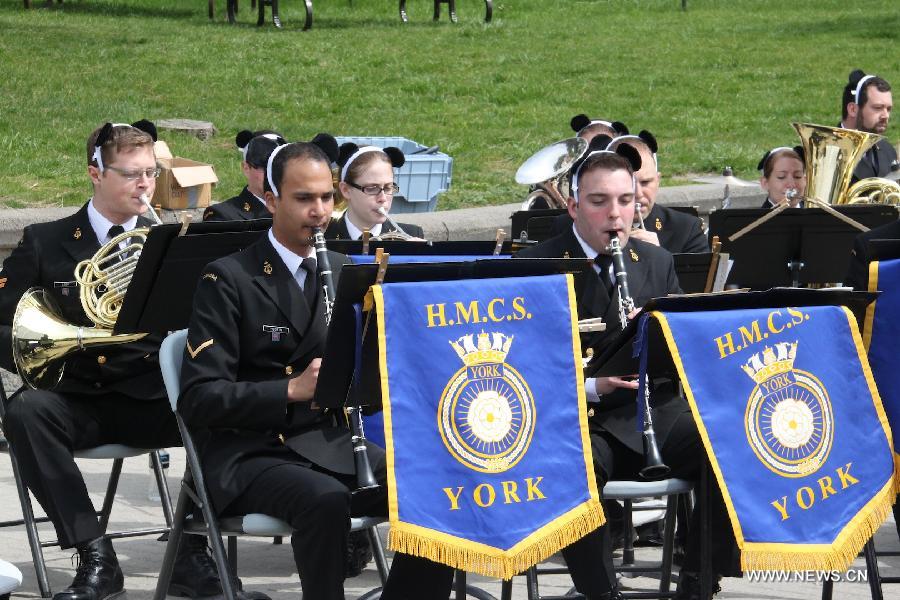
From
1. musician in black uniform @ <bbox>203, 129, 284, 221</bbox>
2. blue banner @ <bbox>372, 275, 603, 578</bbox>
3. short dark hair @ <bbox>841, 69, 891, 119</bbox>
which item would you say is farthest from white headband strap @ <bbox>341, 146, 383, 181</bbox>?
short dark hair @ <bbox>841, 69, 891, 119</bbox>

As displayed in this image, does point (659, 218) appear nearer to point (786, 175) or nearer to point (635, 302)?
point (786, 175)

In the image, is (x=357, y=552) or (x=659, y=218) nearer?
(x=357, y=552)

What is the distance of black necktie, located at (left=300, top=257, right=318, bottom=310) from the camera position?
476 centimetres

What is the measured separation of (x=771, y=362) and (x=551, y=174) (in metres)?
3.28

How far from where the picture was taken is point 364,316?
13.6 feet

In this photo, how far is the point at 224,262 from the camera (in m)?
4.64

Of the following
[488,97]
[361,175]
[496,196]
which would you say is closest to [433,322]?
[361,175]

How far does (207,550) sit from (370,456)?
114cm

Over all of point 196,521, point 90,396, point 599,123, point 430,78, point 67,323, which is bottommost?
point 196,521

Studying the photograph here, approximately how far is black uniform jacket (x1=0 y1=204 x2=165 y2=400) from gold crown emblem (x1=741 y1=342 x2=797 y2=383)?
2089mm

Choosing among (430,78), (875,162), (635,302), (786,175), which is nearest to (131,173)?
(635,302)

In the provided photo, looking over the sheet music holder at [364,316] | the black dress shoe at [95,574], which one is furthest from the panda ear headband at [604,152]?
the black dress shoe at [95,574]

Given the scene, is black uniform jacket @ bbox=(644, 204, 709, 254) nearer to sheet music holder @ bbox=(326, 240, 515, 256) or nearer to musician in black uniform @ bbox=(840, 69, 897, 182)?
sheet music holder @ bbox=(326, 240, 515, 256)

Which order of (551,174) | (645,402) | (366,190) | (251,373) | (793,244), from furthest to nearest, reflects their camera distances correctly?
(551,174) → (793,244) → (366,190) → (251,373) → (645,402)
